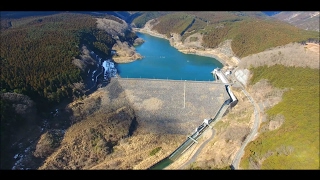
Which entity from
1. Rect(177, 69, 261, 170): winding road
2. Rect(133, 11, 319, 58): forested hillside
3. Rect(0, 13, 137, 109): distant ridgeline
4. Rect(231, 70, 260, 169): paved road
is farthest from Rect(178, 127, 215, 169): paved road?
Rect(133, 11, 319, 58): forested hillside

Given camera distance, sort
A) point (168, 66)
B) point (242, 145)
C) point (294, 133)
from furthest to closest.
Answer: point (168, 66)
point (242, 145)
point (294, 133)

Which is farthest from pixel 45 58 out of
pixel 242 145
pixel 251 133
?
pixel 251 133

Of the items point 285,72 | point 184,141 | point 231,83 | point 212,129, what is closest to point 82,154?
point 184,141

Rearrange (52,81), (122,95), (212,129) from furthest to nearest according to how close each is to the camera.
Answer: (122,95) → (52,81) → (212,129)

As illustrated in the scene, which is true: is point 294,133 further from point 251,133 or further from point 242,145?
point 251,133

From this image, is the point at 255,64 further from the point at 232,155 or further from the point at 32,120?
the point at 32,120

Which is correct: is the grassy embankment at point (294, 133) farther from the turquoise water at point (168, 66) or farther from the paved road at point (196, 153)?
the turquoise water at point (168, 66)

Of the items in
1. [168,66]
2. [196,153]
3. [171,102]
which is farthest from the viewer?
[168,66]
